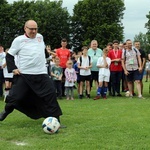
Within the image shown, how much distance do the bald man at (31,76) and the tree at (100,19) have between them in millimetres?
50193

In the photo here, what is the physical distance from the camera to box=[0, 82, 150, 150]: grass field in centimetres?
617

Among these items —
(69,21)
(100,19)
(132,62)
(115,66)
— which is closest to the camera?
(132,62)

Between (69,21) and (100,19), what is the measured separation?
5988 mm

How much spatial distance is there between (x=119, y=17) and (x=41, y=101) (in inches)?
A: 2156

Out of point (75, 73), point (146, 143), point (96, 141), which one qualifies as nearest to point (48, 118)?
point (96, 141)

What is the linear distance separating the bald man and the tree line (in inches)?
1827

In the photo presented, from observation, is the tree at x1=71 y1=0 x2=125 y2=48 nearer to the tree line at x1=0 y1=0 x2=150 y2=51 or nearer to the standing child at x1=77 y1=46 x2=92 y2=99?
the tree line at x1=0 y1=0 x2=150 y2=51

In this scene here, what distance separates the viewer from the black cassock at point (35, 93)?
25.3 feet

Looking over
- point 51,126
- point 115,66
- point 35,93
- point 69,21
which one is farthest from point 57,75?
point 69,21

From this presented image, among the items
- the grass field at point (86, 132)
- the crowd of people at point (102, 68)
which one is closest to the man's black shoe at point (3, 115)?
the grass field at point (86, 132)

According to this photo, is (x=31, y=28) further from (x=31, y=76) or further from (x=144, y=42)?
(x=144, y=42)

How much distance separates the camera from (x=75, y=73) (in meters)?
14.4

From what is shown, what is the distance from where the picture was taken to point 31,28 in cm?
777

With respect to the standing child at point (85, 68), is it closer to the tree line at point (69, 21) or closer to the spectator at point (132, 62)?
the spectator at point (132, 62)
